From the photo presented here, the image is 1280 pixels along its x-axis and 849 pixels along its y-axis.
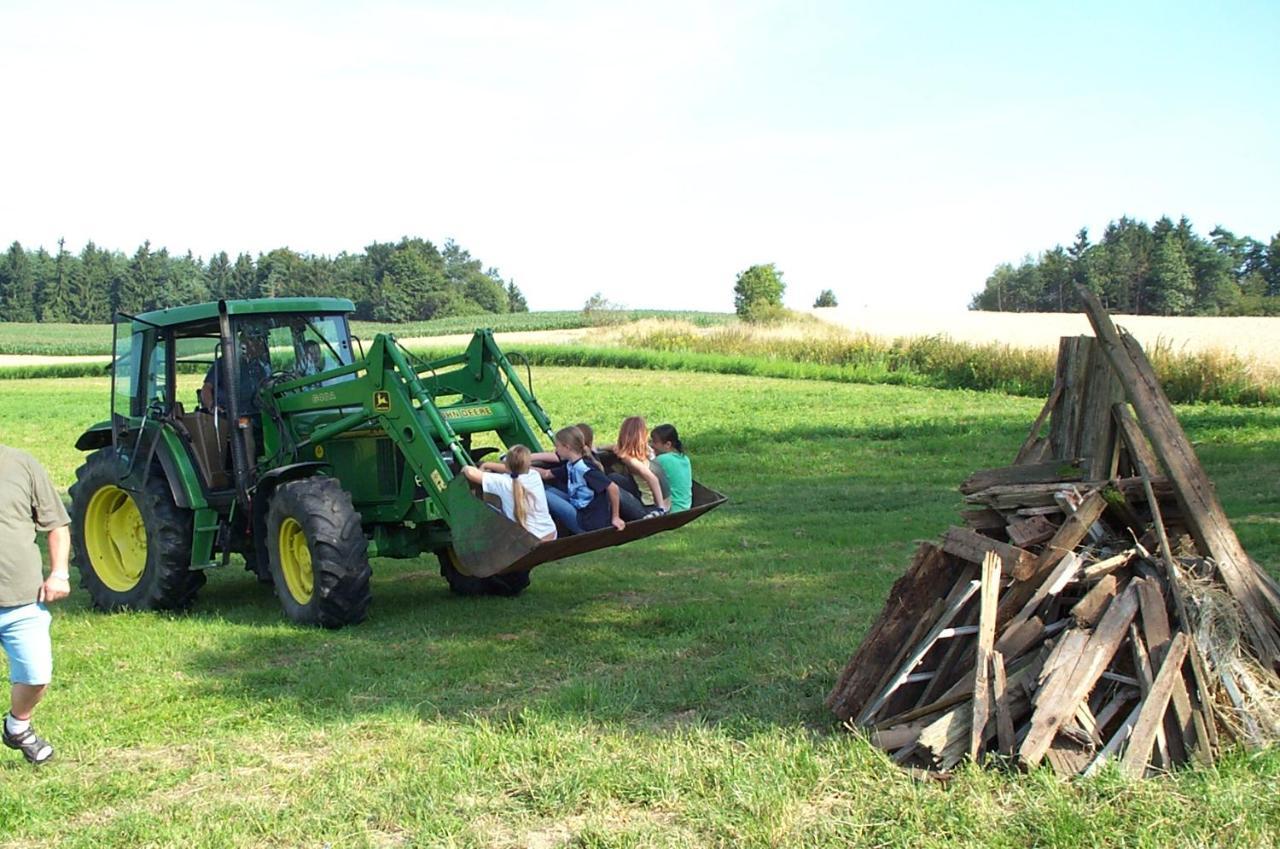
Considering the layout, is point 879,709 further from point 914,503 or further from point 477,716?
point 914,503

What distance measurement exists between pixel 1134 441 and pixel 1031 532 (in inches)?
27.3

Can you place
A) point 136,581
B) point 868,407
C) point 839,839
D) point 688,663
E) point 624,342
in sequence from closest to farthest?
1. point 839,839
2. point 688,663
3. point 136,581
4. point 868,407
5. point 624,342

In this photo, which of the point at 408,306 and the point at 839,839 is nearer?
the point at 839,839

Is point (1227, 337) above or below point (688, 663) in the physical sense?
above

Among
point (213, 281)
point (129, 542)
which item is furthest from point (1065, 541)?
point (213, 281)

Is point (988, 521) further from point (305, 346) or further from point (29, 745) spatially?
point (305, 346)

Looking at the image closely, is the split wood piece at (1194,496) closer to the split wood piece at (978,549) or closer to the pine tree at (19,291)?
the split wood piece at (978,549)

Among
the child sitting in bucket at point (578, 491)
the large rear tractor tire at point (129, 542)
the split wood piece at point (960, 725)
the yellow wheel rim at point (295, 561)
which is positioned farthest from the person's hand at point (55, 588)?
the large rear tractor tire at point (129, 542)

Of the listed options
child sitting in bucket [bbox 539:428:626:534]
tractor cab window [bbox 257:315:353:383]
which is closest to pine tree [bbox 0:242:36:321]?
tractor cab window [bbox 257:315:353:383]

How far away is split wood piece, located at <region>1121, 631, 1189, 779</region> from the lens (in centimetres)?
545

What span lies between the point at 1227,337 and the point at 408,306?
2523 inches

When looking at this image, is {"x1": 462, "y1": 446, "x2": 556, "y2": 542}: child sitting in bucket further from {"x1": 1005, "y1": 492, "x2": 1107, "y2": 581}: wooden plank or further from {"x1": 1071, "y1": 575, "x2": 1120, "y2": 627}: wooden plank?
{"x1": 1071, "y1": 575, "x2": 1120, "y2": 627}: wooden plank

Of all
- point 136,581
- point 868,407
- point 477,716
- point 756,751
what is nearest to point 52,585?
A: point 477,716

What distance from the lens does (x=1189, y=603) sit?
587 centimetres
